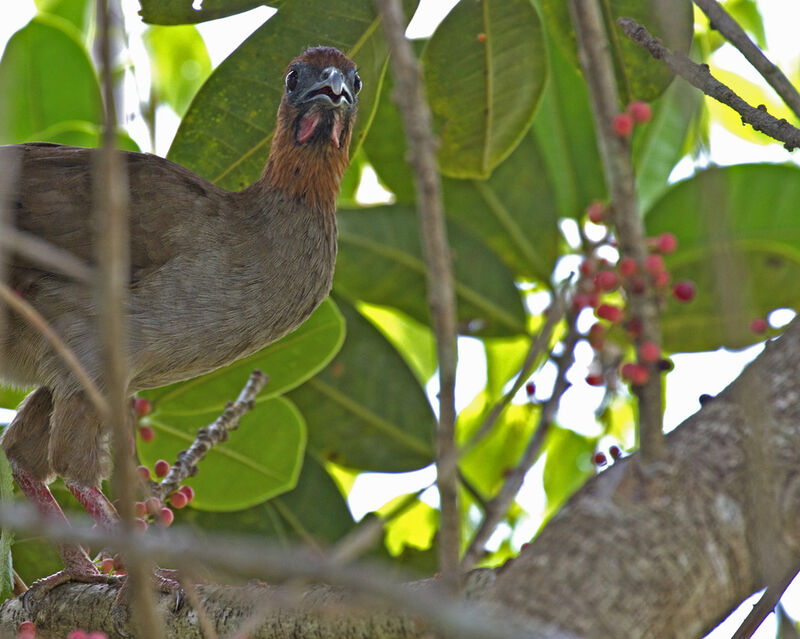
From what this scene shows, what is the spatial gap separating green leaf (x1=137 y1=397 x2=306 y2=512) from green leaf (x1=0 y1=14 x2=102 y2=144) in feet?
3.72

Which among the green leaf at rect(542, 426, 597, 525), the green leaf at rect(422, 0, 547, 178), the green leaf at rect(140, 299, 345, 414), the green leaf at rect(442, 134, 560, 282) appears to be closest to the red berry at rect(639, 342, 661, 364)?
the green leaf at rect(422, 0, 547, 178)

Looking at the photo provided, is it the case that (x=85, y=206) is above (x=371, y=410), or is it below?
above

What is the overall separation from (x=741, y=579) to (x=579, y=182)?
6.95ft

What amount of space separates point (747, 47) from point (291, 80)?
1.73 metres

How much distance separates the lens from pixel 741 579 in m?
1.47

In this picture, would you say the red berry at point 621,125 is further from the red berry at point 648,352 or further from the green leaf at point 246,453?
the green leaf at point 246,453

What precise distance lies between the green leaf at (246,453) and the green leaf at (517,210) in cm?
90

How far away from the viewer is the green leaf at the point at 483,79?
2854mm

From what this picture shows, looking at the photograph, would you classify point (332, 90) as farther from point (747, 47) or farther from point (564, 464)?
point (564, 464)

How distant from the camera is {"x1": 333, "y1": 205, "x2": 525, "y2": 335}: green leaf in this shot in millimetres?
3320

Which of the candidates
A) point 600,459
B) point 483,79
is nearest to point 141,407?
point 483,79

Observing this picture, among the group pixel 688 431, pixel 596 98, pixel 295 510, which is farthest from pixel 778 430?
pixel 295 510

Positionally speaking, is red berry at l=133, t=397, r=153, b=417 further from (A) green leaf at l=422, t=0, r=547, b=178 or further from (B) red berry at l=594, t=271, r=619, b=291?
(B) red berry at l=594, t=271, r=619, b=291

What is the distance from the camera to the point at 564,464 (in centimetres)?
390
